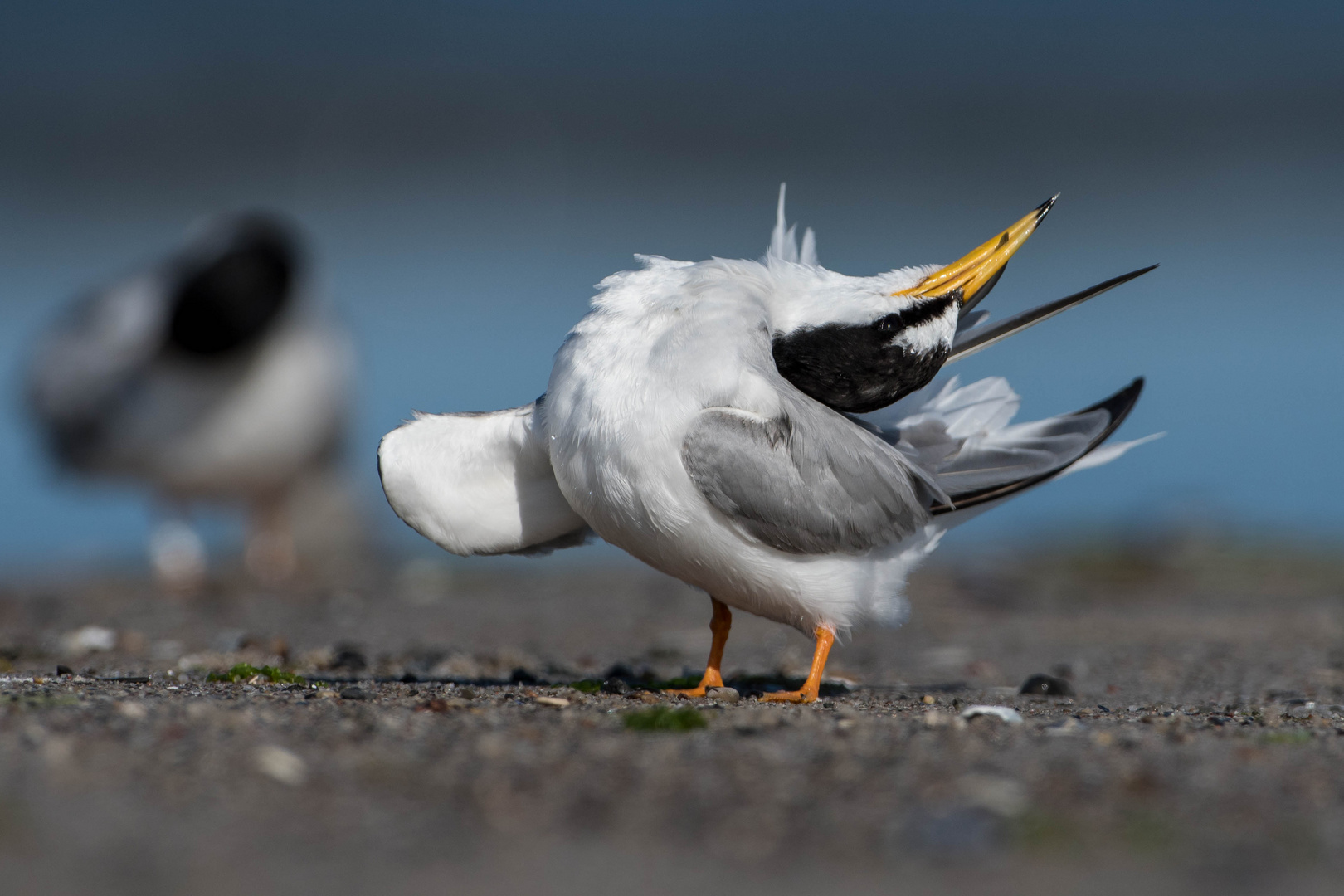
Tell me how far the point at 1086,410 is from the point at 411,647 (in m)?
3.70

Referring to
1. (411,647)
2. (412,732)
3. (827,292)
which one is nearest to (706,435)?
(827,292)

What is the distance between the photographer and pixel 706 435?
13.6ft

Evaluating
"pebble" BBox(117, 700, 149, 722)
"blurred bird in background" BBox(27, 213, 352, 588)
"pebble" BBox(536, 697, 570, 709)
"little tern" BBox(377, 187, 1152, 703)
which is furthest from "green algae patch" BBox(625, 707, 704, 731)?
"blurred bird in background" BBox(27, 213, 352, 588)

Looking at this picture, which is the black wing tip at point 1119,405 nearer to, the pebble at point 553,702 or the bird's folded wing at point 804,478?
the bird's folded wing at point 804,478

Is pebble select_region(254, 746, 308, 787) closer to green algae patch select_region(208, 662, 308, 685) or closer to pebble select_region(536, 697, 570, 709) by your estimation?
pebble select_region(536, 697, 570, 709)

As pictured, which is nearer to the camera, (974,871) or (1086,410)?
(974,871)

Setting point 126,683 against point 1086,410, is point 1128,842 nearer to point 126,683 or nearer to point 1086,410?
point 1086,410

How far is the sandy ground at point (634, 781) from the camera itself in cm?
248

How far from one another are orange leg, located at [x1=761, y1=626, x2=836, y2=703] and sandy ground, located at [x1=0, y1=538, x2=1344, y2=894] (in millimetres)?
174

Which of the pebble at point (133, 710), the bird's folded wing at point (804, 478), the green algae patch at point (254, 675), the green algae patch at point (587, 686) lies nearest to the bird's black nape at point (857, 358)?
the bird's folded wing at point (804, 478)

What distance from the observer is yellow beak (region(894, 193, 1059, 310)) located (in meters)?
4.67

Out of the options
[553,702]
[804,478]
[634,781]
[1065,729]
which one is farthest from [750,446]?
[634,781]

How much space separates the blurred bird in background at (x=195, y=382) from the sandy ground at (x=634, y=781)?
5.26 metres

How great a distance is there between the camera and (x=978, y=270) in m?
4.77
